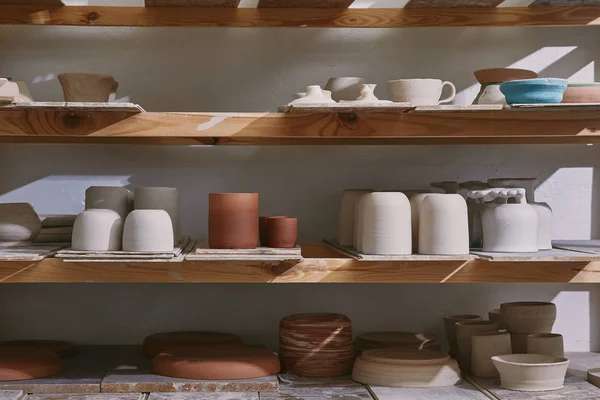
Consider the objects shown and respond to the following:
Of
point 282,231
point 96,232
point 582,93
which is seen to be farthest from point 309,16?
point 96,232

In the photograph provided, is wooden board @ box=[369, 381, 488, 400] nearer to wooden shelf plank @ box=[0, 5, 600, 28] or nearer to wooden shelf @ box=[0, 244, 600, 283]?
wooden shelf @ box=[0, 244, 600, 283]

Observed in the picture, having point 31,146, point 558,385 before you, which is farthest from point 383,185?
point 31,146

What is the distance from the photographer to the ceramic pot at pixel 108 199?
98.7 inches

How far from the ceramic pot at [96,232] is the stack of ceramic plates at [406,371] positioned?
77 centimetres

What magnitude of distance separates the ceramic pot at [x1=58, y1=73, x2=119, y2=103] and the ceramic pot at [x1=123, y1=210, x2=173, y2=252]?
1.13 ft

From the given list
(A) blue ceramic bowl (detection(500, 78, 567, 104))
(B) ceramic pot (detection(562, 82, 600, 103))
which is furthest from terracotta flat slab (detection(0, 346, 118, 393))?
(B) ceramic pot (detection(562, 82, 600, 103))

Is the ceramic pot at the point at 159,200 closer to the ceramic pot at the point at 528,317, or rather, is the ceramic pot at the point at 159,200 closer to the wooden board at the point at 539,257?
the wooden board at the point at 539,257

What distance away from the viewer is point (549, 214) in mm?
2607

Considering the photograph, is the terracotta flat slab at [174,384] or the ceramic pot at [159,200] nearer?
the terracotta flat slab at [174,384]

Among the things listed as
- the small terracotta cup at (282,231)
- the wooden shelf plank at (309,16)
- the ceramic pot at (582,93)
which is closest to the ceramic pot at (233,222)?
the small terracotta cup at (282,231)

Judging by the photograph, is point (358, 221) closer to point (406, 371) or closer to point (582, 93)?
point (406, 371)

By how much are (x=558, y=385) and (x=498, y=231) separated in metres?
0.45

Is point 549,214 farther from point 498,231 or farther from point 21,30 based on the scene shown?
point 21,30

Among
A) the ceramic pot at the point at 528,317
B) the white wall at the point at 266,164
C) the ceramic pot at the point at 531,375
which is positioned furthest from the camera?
the white wall at the point at 266,164
